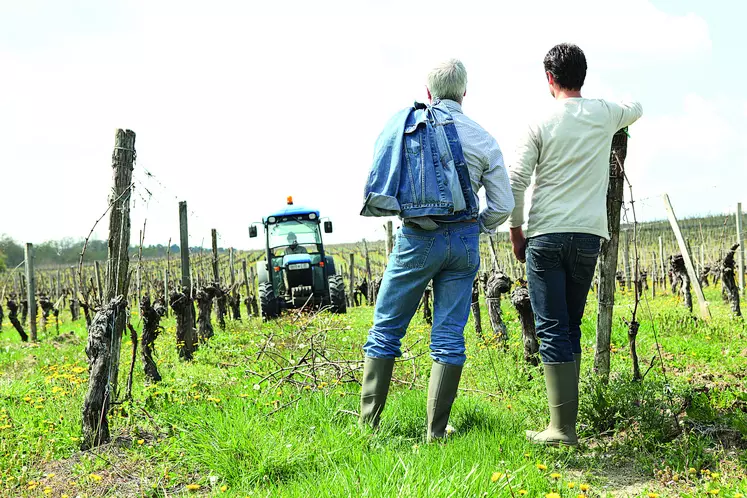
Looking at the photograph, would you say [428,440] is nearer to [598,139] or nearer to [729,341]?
[598,139]

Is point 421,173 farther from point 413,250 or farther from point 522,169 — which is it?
point 522,169

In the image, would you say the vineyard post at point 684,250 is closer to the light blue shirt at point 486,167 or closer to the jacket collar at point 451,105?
the light blue shirt at point 486,167

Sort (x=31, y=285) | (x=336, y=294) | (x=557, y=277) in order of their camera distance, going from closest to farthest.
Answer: (x=557, y=277), (x=31, y=285), (x=336, y=294)

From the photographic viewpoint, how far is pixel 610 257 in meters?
3.54

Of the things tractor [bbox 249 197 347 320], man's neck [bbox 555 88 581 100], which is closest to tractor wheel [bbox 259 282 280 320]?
tractor [bbox 249 197 347 320]

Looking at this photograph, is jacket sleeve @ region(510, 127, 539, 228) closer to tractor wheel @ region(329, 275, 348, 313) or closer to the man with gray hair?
the man with gray hair

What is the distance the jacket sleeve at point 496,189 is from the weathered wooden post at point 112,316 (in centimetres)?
243

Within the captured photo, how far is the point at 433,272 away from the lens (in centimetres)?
290

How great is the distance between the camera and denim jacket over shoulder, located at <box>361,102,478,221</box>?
9.07ft

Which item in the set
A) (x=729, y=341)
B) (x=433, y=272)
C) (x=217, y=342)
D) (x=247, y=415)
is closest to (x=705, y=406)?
(x=433, y=272)

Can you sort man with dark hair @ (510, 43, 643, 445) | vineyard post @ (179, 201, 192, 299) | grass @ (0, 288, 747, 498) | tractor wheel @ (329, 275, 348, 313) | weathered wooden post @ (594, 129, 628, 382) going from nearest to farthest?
1. grass @ (0, 288, 747, 498)
2. man with dark hair @ (510, 43, 643, 445)
3. weathered wooden post @ (594, 129, 628, 382)
4. vineyard post @ (179, 201, 192, 299)
5. tractor wheel @ (329, 275, 348, 313)

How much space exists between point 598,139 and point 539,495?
5.78 feet

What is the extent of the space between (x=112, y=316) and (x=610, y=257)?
10.5 ft

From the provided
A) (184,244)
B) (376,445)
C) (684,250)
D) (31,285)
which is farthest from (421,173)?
(31,285)
